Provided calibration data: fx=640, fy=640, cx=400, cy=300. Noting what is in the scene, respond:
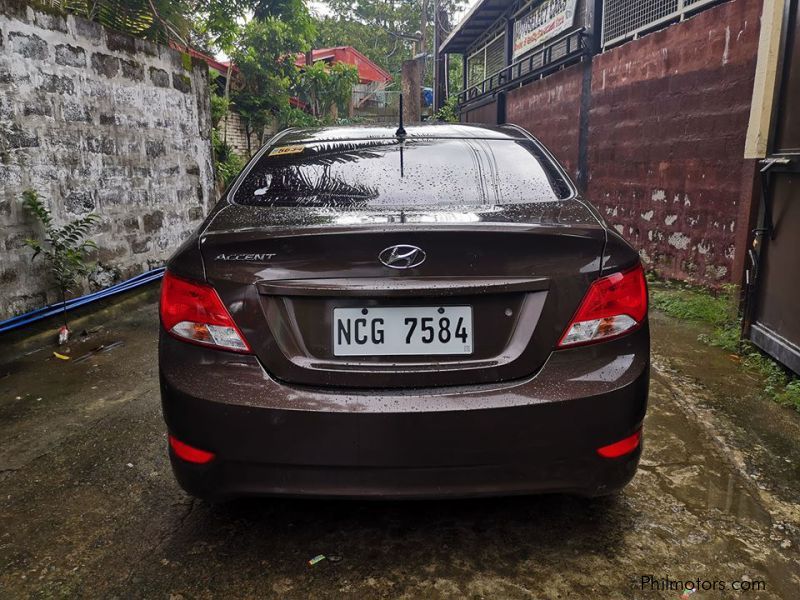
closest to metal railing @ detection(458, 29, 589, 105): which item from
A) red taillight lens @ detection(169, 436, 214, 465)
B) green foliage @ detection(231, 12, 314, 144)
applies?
green foliage @ detection(231, 12, 314, 144)

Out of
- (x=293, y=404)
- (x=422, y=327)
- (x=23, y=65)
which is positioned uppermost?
(x=23, y=65)

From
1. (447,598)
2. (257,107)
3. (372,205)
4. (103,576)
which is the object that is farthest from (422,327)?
(257,107)

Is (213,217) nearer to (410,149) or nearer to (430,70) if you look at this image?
(410,149)

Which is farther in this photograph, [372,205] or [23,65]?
[23,65]

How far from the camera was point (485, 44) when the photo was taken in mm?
18297

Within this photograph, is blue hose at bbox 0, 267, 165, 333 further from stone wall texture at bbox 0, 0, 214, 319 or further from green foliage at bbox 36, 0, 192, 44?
green foliage at bbox 36, 0, 192, 44

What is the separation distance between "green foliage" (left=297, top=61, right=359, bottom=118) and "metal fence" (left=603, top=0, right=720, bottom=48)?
976 centimetres

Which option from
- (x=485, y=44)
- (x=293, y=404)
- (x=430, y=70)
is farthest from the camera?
(x=430, y=70)

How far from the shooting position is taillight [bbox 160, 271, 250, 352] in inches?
71.0

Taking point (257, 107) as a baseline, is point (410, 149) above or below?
below

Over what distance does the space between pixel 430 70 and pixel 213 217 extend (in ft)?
106

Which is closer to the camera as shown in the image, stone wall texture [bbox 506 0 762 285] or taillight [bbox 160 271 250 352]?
taillight [bbox 160 271 250 352]

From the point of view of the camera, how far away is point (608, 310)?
1.84 metres

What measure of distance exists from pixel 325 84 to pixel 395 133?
15909mm
